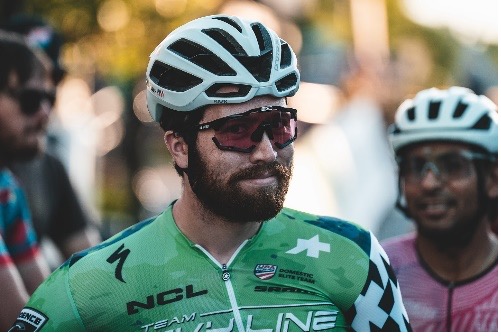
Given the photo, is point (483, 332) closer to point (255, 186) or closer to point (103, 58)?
point (255, 186)

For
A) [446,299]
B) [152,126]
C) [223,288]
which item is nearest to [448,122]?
[446,299]

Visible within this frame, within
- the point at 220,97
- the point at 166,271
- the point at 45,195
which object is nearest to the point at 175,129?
the point at 220,97

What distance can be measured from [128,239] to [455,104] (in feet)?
8.92

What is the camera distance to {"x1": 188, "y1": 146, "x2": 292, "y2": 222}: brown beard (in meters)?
3.85

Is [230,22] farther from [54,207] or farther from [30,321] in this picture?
[54,207]

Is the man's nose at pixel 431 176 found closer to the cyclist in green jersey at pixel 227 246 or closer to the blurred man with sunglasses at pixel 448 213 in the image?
the blurred man with sunglasses at pixel 448 213

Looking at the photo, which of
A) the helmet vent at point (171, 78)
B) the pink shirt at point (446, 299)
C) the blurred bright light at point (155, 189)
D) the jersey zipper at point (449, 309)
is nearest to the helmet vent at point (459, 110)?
the pink shirt at point (446, 299)

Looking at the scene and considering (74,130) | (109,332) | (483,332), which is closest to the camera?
(109,332)

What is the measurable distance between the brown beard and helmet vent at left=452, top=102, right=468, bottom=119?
2144mm

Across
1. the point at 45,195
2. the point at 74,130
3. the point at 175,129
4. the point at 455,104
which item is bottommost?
the point at 74,130

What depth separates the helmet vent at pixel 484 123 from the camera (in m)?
5.75

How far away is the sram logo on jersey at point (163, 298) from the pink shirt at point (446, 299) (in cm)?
188

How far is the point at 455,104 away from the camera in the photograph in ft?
19.4

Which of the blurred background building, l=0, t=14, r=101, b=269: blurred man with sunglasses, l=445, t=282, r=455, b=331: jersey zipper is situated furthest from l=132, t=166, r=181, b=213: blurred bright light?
l=445, t=282, r=455, b=331: jersey zipper
